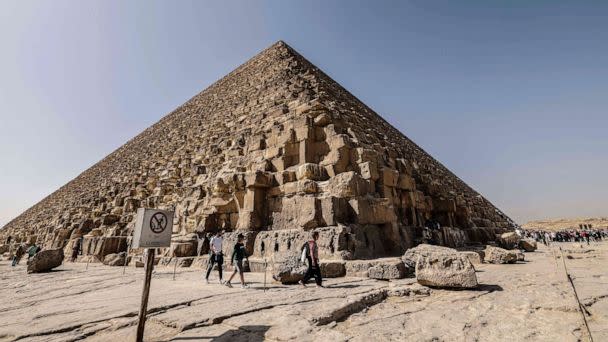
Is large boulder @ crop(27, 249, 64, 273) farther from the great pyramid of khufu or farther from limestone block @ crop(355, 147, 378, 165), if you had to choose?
limestone block @ crop(355, 147, 378, 165)

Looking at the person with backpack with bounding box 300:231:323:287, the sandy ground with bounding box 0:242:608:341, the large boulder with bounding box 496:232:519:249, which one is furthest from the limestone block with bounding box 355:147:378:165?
the large boulder with bounding box 496:232:519:249

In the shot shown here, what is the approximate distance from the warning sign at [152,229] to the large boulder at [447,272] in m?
3.35

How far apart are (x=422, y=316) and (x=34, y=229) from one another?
26.9 metres

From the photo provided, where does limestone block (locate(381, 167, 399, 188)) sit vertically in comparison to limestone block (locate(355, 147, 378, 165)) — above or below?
below

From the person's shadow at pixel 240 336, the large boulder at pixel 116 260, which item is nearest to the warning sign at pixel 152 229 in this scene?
the person's shadow at pixel 240 336

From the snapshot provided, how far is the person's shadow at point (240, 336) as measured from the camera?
7.05 feet

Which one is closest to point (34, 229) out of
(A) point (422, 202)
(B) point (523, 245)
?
(A) point (422, 202)

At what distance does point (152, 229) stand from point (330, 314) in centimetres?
179

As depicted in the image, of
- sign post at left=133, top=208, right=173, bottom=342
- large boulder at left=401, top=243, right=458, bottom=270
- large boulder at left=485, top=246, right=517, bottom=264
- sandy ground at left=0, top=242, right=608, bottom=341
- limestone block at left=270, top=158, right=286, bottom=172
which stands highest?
limestone block at left=270, top=158, right=286, bottom=172

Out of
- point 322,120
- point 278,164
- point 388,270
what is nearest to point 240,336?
point 388,270

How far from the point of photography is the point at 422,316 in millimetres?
2713

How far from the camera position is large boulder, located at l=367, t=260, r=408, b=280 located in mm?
4684

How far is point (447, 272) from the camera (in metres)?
3.79

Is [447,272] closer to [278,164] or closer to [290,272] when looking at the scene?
[290,272]
